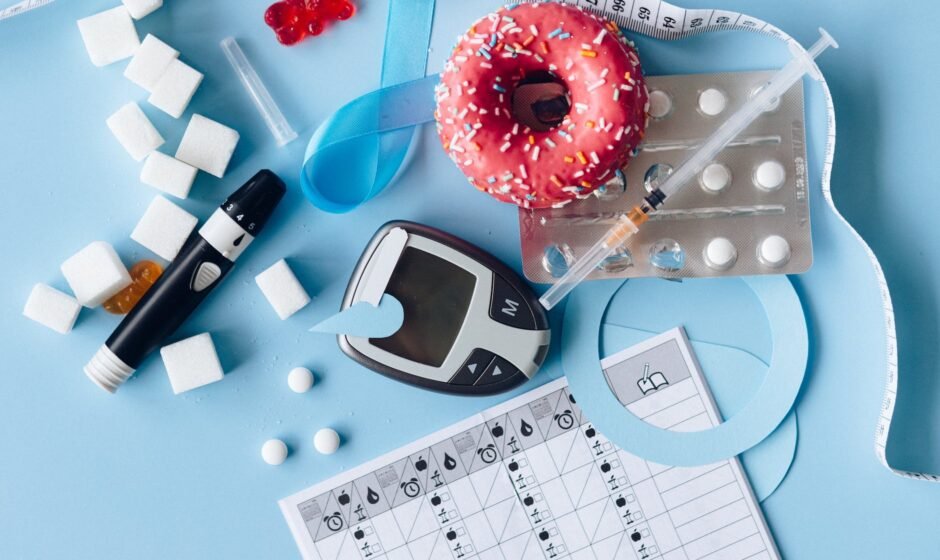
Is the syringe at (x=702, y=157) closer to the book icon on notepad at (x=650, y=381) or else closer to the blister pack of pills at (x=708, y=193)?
the blister pack of pills at (x=708, y=193)

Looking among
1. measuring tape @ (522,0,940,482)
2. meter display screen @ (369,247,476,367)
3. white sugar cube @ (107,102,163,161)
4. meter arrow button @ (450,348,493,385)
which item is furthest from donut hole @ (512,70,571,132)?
white sugar cube @ (107,102,163,161)

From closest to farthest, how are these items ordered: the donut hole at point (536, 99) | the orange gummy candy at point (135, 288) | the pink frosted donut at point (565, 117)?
the pink frosted donut at point (565, 117) < the donut hole at point (536, 99) < the orange gummy candy at point (135, 288)

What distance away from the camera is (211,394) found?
138 centimetres

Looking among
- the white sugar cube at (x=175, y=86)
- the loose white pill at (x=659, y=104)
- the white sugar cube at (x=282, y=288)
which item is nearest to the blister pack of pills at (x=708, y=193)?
the loose white pill at (x=659, y=104)

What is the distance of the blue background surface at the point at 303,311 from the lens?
1.33 meters

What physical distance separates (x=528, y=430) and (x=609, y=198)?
385 millimetres

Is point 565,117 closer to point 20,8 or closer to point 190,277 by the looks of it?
point 190,277

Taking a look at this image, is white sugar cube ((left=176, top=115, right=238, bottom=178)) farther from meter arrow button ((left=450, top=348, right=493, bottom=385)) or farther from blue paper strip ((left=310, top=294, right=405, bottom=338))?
meter arrow button ((left=450, top=348, right=493, bottom=385))

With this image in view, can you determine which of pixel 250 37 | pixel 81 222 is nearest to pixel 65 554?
pixel 81 222

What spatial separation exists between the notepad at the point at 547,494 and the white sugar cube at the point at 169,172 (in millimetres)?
522

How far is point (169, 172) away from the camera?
52.3 inches

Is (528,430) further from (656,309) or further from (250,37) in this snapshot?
(250,37)

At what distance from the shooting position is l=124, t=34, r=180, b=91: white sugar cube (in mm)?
1322

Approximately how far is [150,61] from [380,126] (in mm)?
367
